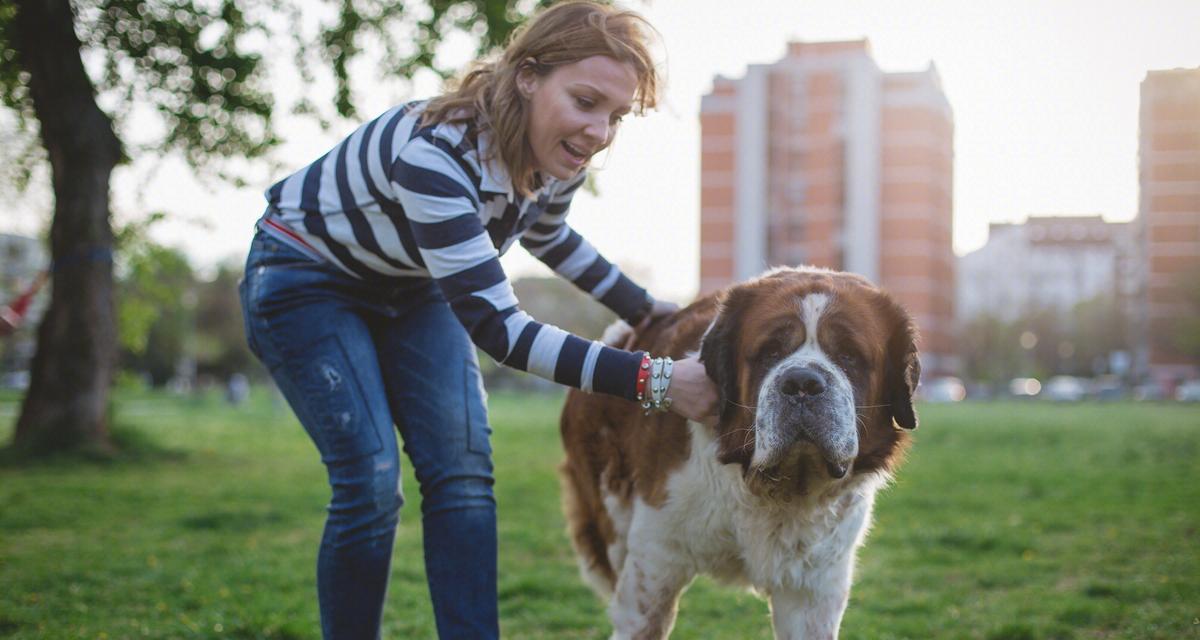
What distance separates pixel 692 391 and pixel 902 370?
1.99ft

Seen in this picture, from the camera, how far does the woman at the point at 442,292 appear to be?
245 cm

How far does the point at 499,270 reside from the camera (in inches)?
97.0

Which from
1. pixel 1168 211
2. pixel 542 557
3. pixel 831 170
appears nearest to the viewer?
pixel 542 557

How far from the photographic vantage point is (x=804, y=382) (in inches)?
95.7

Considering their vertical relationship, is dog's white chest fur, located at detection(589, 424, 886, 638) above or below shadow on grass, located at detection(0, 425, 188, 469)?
above

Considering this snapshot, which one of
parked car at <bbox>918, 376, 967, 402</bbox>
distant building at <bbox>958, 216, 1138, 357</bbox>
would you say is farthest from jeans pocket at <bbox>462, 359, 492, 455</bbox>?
distant building at <bbox>958, 216, 1138, 357</bbox>

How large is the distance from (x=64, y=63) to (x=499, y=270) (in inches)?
392

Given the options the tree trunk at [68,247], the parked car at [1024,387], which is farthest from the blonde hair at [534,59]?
the parked car at [1024,387]

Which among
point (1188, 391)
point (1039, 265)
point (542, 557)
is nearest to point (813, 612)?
point (542, 557)

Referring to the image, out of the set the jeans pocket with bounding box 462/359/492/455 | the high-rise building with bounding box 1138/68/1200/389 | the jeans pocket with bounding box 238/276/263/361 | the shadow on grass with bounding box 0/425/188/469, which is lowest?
the shadow on grass with bounding box 0/425/188/469

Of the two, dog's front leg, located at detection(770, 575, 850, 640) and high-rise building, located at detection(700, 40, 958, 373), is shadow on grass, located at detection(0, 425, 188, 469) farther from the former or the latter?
high-rise building, located at detection(700, 40, 958, 373)

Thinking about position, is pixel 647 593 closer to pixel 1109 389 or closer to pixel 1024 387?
pixel 1109 389

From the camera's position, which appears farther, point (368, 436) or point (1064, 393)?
point (1064, 393)

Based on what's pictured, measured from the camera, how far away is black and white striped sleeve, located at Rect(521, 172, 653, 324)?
3.27 metres
